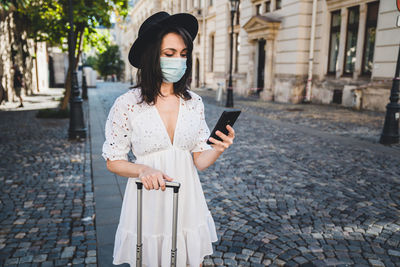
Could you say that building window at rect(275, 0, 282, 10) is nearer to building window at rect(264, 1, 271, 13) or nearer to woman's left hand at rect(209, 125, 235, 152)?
building window at rect(264, 1, 271, 13)

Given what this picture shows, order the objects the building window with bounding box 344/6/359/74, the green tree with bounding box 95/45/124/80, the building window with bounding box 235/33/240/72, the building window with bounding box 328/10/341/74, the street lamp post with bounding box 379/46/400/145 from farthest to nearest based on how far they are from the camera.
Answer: the green tree with bounding box 95/45/124/80, the building window with bounding box 235/33/240/72, the building window with bounding box 328/10/341/74, the building window with bounding box 344/6/359/74, the street lamp post with bounding box 379/46/400/145

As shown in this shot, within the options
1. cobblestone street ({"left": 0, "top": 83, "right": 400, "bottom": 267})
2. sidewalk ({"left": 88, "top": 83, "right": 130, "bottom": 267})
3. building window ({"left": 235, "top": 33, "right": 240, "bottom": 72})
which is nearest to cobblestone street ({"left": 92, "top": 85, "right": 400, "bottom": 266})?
cobblestone street ({"left": 0, "top": 83, "right": 400, "bottom": 267})

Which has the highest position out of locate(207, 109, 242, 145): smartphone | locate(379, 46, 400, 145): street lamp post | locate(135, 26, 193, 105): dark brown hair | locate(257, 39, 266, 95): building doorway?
locate(257, 39, 266, 95): building doorway

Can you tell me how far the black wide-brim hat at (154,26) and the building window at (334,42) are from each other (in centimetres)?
1614

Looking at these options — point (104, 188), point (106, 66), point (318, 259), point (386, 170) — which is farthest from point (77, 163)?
point (106, 66)

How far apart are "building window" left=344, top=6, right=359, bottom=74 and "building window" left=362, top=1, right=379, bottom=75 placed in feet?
2.58

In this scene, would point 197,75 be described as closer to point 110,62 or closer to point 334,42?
point 334,42

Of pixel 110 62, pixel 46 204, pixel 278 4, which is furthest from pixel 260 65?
pixel 110 62

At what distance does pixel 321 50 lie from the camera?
54.2 feet

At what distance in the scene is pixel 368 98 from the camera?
13719 millimetres

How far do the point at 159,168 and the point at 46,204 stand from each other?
299 cm

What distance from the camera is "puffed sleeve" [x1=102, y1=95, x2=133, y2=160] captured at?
1.92 m

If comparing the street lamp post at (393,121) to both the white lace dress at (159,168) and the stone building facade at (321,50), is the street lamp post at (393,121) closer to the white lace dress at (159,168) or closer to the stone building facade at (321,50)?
the stone building facade at (321,50)

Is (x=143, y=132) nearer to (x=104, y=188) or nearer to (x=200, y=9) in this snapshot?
(x=104, y=188)
